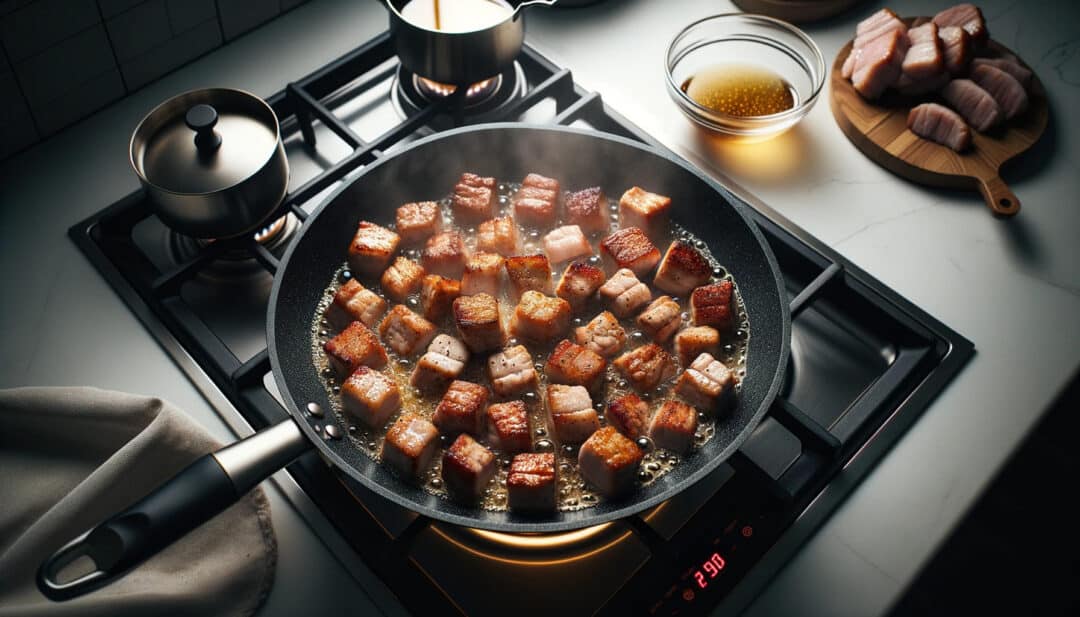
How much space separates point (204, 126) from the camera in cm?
123

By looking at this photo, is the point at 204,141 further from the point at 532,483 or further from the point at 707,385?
the point at 707,385

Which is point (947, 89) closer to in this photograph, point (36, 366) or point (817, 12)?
point (817, 12)

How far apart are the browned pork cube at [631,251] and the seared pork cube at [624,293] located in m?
0.04

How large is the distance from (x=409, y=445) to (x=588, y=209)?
0.54m

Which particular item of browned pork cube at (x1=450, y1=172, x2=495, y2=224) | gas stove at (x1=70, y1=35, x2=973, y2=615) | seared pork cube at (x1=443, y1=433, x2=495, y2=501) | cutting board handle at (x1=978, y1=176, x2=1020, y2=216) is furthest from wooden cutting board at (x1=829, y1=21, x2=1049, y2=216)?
seared pork cube at (x1=443, y1=433, x2=495, y2=501)

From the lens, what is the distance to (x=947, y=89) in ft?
5.26

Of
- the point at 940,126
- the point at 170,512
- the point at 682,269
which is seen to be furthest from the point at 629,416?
the point at 940,126

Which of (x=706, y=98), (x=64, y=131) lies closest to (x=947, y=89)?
(x=706, y=98)

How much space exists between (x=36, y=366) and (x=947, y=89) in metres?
1.69

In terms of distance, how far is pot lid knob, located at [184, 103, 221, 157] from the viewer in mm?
1231

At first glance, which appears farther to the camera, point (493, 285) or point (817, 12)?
point (817, 12)

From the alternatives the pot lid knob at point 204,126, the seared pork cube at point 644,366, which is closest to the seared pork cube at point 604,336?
the seared pork cube at point 644,366

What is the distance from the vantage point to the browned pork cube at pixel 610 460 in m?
1.14

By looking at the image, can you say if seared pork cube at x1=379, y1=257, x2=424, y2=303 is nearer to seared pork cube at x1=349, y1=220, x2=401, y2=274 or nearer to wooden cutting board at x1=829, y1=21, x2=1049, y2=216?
seared pork cube at x1=349, y1=220, x2=401, y2=274
